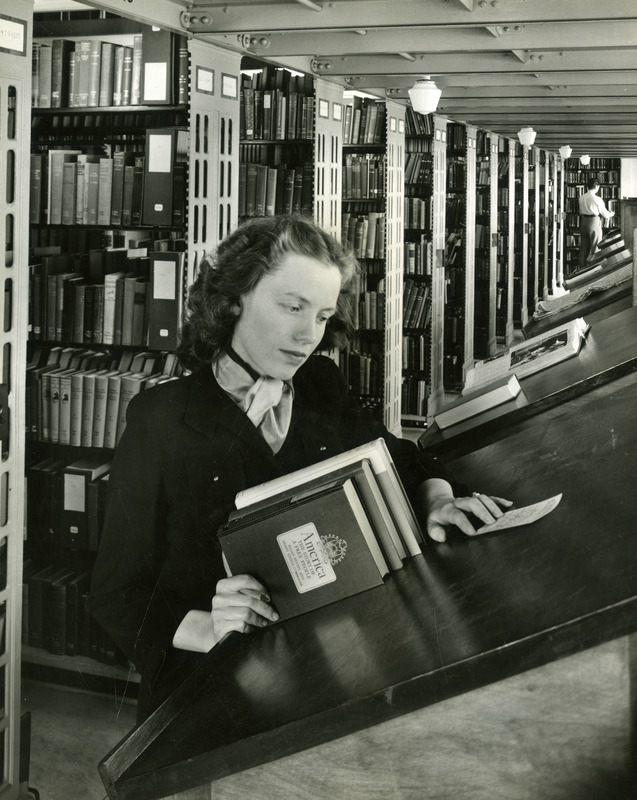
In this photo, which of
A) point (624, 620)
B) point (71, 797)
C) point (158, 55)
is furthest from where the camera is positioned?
point (158, 55)

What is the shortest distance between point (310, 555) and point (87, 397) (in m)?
2.48

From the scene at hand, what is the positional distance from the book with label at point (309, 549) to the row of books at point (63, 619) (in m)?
2.44

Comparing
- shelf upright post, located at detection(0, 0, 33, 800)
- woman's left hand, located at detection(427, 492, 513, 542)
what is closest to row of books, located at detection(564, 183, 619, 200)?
shelf upright post, located at detection(0, 0, 33, 800)

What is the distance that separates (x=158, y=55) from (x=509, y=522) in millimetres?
2750

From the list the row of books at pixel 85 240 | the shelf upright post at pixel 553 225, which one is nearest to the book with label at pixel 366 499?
the row of books at pixel 85 240

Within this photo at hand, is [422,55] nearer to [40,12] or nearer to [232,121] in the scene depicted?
[232,121]

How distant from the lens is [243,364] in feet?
5.63

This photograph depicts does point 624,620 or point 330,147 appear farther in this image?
point 330,147

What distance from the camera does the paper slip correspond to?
4.23ft

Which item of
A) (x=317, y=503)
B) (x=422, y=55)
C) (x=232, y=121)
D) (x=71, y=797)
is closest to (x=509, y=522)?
(x=317, y=503)

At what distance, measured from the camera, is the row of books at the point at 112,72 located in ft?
11.1

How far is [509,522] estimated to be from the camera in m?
1.33

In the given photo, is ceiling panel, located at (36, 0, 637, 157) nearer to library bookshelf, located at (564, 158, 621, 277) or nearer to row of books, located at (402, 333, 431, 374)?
row of books, located at (402, 333, 431, 374)

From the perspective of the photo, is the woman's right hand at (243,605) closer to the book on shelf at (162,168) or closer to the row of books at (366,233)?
the book on shelf at (162,168)
